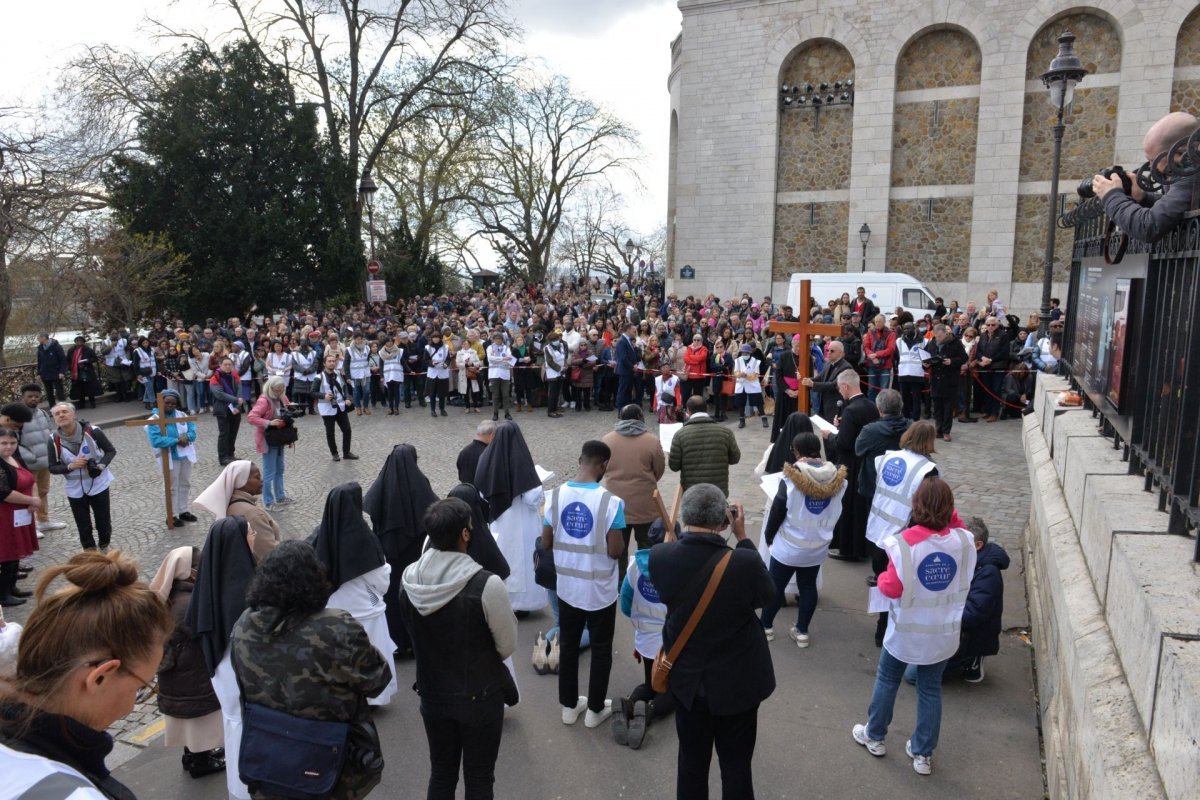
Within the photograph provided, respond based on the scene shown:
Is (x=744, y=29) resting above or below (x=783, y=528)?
above

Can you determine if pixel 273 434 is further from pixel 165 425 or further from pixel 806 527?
pixel 806 527

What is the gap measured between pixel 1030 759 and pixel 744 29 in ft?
→ 82.4

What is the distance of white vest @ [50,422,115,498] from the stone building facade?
17.5m

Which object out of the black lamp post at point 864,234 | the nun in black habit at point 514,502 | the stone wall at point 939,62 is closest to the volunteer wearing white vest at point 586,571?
the nun in black habit at point 514,502

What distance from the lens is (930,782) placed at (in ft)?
14.4

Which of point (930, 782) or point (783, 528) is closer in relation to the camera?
point (930, 782)

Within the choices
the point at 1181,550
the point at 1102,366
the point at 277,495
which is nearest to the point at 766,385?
the point at 277,495

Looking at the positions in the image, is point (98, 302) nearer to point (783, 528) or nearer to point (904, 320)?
point (904, 320)

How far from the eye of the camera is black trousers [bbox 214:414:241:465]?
12.1 meters

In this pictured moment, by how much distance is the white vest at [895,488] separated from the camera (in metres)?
5.65

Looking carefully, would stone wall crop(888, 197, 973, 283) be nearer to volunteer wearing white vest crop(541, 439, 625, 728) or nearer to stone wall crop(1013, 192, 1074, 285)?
stone wall crop(1013, 192, 1074, 285)

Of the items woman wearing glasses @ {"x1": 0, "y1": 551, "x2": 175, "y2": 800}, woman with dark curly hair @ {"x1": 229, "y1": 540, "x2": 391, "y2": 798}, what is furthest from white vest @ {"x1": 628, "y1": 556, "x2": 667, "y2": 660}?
woman wearing glasses @ {"x1": 0, "y1": 551, "x2": 175, "y2": 800}

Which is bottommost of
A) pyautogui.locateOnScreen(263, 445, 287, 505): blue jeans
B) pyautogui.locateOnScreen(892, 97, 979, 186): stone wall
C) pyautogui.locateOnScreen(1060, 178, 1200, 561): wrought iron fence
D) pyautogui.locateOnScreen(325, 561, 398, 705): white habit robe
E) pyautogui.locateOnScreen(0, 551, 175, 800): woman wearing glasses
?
pyautogui.locateOnScreen(263, 445, 287, 505): blue jeans

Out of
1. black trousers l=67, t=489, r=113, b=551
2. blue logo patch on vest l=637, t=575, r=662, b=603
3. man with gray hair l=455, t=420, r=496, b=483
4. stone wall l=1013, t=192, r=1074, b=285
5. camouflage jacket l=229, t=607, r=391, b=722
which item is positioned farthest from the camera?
stone wall l=1013, t=192, r=1074, b=285
